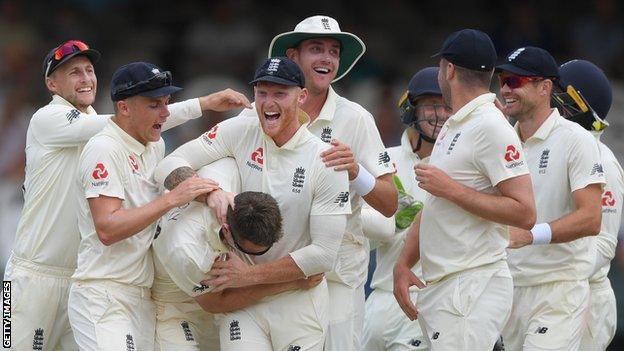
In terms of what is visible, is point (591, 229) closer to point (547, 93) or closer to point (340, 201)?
point (547, 93)

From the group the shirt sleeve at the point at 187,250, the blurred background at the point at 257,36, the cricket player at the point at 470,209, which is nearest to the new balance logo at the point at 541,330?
the cricket player at the point at 470,209

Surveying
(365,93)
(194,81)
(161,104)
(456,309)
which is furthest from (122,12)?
(456,309)

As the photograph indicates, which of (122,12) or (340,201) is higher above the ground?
(122,12)

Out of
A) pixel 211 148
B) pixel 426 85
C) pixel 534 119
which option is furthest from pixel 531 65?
pixel 211 148

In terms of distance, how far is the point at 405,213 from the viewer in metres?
9.12

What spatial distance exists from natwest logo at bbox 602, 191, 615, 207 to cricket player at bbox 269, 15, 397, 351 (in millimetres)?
1586

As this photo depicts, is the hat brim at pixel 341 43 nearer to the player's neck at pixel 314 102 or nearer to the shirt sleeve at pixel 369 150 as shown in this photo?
the player's neck at pixel 314 102

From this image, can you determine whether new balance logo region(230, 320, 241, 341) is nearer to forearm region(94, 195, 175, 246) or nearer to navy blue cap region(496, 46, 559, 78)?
forearm region(94, 195, 175, 246)

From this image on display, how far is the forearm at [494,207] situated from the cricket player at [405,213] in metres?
1.63

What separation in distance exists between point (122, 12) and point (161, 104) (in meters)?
8.54

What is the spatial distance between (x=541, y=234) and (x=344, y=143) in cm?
133

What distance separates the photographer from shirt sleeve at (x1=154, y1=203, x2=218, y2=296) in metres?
7.45

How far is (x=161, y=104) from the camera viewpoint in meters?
7.75

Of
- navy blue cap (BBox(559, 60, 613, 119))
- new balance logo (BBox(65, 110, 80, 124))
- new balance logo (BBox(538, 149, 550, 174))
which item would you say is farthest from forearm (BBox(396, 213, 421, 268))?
new balance logo (BBox(65, 110, 80, 124))
